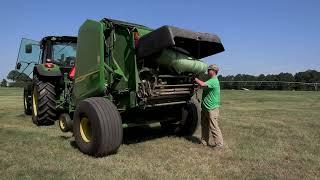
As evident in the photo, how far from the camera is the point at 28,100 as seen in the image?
42.8 feet

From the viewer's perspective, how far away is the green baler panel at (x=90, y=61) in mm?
7922

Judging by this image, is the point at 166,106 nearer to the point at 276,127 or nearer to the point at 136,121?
the point at 136,121

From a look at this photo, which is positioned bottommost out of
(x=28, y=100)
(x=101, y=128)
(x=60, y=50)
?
(x=101, y=128)

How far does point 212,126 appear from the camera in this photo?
813cm

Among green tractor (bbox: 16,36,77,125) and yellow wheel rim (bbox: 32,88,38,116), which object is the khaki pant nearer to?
green tractor (bbox: 16,36,77,125)

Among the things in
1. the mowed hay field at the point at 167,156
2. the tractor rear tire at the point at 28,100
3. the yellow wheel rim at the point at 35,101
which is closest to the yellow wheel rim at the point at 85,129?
the mowed hay field at the point at 167,156

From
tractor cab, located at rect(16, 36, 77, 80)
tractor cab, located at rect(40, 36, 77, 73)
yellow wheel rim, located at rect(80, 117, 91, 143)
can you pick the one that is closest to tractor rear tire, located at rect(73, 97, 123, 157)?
yellow wheel rim, located at rect(80, 117, 91, 143)

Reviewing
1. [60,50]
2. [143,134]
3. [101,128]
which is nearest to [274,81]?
[60,50]

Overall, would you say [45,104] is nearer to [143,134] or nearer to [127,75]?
[143,134]

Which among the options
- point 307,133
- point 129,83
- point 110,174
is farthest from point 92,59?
point 307,133

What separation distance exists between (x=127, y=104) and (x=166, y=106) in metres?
1.08

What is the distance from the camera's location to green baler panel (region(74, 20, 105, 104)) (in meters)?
7.92

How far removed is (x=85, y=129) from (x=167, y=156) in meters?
1.61

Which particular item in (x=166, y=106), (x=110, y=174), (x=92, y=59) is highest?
(x=92, y=59)
